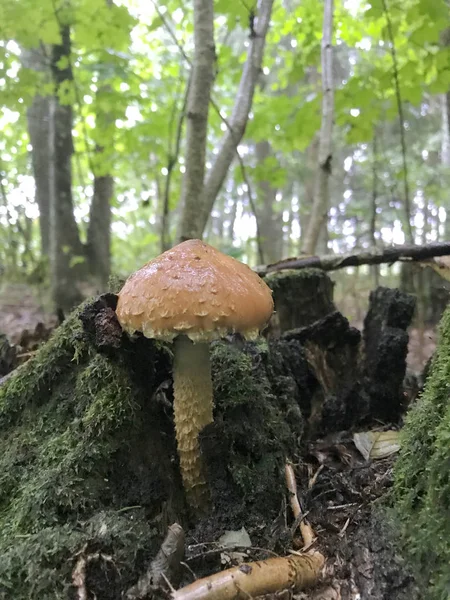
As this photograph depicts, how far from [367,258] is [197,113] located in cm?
227

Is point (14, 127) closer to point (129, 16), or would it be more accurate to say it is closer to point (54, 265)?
point (54, 265)

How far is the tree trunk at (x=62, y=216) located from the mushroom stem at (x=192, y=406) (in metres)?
6.49

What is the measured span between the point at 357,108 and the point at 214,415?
4902mm

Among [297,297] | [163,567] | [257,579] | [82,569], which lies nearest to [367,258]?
[297,297]

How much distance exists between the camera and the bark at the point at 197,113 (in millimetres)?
4629

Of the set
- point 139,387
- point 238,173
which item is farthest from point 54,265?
point 139,387

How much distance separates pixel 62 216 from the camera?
880 centimetres

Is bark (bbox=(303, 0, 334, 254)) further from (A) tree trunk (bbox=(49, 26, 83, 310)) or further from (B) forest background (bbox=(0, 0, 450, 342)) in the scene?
(A) tree trunk (bbox=(49, 26, 83, 310))

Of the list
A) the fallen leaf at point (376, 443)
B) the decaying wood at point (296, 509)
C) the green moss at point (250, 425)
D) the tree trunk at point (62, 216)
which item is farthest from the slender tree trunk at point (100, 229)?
the decaying wood at point (296, 509)

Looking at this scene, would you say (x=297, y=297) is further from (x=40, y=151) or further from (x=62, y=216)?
(x=40, y=151)

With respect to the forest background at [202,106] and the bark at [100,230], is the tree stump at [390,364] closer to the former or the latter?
the forest background at [202,106]

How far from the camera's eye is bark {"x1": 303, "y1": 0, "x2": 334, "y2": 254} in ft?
17.0

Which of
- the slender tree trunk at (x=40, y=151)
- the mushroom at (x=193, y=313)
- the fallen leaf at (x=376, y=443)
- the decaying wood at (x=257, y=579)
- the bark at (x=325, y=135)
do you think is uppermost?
the slender tree trunk at (x=40, y=151)

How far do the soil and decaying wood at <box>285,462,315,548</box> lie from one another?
35 millimetres
